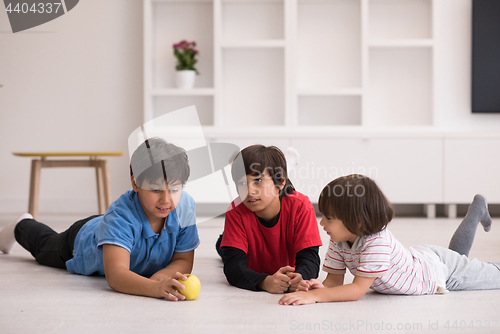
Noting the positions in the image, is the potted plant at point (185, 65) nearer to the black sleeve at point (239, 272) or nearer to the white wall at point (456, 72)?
the white wall at point (456, 72)

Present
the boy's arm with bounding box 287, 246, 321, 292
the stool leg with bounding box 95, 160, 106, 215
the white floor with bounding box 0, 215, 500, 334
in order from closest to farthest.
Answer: the white floor with bounding box 0, 215, 500, 334 → the boy's arm with bounding box 287, 246, 321, 292 → the stool leg with bounding box 95, 160, 106, 215

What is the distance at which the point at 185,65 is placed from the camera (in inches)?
127

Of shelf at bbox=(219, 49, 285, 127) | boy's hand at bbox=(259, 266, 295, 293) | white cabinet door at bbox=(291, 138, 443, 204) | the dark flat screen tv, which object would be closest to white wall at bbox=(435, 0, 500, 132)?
the dark flat screen tv

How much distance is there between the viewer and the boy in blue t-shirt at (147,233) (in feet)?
3.75

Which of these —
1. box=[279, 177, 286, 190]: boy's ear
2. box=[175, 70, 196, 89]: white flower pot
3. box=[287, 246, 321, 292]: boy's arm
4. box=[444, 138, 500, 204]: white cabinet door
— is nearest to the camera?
box=[287, 246, 321, 292]: boy's arm

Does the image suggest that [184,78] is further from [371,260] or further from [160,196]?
[371,260]

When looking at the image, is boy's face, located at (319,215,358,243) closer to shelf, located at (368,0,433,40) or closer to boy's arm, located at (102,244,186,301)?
boy's arm, located at (102,244,186,301)

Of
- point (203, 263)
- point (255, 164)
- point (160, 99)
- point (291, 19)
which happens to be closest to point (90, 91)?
point (160, 99)

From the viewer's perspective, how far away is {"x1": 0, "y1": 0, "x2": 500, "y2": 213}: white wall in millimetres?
3377

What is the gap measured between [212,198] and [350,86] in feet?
4.26

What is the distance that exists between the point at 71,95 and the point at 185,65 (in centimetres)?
90

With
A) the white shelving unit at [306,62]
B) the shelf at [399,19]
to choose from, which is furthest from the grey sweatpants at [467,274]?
the shelf at [399,19]

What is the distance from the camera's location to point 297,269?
1219 millimetres

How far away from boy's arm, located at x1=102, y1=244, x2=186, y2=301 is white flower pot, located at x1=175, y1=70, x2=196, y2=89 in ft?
7.10
